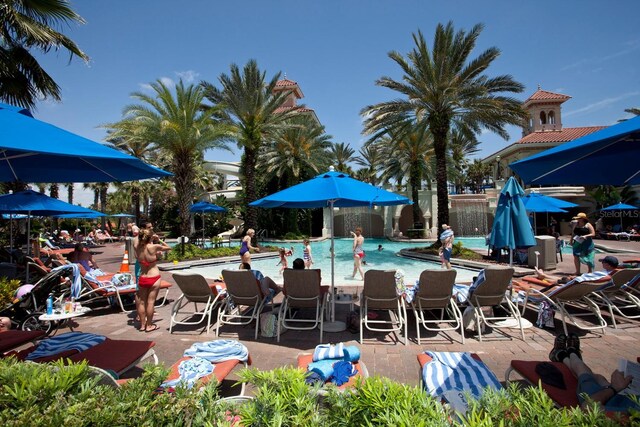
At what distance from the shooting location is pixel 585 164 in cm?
503

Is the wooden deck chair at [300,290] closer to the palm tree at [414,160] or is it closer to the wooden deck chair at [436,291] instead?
the wooden deck chair at [436,291]

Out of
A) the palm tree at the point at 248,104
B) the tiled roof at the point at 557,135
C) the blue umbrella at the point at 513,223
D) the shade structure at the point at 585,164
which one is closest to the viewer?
the shade structure at the point at 585,164

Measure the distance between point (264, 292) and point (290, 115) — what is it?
1674 centimetres

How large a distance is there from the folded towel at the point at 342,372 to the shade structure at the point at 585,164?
2979mm

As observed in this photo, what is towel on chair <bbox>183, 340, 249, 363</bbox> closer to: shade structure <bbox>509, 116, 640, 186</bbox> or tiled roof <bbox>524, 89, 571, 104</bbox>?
shade structure <bbox>509, 116, 640, 186</bbox>

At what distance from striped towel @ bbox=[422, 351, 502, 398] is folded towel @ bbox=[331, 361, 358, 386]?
25.0 inches

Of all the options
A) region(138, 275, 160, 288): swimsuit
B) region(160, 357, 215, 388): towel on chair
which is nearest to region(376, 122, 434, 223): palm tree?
region(138, 275, 160, 288): swimsuit

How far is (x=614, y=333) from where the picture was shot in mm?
5281

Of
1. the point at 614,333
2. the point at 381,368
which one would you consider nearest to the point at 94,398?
the point at 381,368

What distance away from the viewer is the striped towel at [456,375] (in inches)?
106

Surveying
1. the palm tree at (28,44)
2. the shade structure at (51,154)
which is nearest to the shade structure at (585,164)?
the shade structure at (51,154)

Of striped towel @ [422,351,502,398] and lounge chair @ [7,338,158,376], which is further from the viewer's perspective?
lounge chair @ [7,338,158,376]

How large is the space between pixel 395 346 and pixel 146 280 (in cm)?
422

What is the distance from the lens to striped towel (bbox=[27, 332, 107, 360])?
3.35 meters
